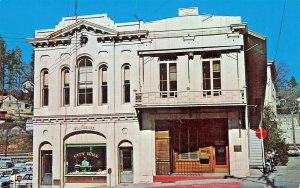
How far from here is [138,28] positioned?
23.4m

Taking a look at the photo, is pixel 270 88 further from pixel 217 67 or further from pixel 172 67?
pixel 172 67

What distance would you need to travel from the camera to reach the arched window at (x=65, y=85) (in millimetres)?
24250

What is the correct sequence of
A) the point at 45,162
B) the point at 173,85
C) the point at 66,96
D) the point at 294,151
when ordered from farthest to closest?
the point at 294,151, the point at 66,96, the point at 45,162, the point at 173,85

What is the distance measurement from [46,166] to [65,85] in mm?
5298

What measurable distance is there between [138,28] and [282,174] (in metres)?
11.9

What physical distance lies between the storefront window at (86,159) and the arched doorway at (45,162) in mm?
1224

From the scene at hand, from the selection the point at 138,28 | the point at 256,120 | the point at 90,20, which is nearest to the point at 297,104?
the point at 256,120

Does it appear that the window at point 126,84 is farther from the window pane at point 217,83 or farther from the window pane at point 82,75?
the window pane at point 217,83

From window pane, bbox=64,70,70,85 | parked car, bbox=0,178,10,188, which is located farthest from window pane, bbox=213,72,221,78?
parked car, bbox=0,178,10,188

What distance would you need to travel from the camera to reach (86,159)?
23.5 m

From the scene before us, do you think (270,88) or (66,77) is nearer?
(66,77)

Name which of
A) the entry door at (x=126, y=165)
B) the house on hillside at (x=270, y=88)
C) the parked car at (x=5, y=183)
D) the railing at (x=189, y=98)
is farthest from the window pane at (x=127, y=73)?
the house on hillside at (x=270, y=88)

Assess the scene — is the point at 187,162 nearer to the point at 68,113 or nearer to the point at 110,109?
the point at 110,109

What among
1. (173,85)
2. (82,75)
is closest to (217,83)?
(173,85)
